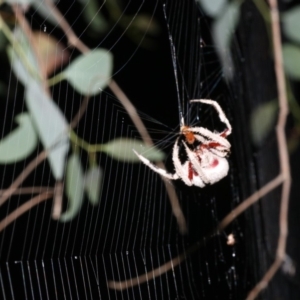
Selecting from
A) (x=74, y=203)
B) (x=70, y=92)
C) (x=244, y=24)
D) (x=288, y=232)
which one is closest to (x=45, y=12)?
(x=70, y=92)

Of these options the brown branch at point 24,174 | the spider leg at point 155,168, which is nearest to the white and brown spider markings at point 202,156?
the spider leg at point 155,168

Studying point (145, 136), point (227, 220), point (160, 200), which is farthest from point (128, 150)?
point (227, 220)

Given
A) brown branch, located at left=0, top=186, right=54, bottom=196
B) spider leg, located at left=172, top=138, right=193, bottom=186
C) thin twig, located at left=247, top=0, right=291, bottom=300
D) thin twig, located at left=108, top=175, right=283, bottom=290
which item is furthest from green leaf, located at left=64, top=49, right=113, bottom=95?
thin twig, located at left=247, top=0, right=291, bottom=300

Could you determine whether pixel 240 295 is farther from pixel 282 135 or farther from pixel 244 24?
pixel 244 24

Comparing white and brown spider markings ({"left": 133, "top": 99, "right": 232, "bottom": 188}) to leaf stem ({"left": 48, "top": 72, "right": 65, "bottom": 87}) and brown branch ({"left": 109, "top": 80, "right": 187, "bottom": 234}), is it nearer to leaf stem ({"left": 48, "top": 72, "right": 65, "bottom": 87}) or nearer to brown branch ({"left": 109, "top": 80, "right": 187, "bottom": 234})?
brown branch ({"left": 109, "top": 80, "right": 187, "bottom": 234})

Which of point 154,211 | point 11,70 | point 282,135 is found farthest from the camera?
point 282,135
